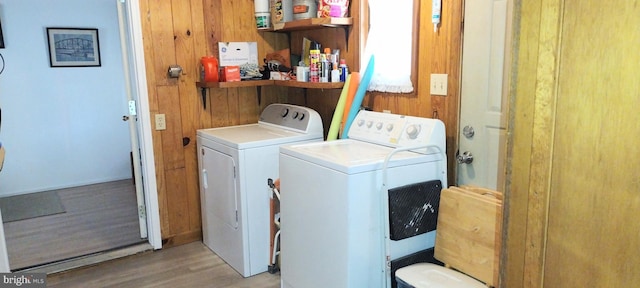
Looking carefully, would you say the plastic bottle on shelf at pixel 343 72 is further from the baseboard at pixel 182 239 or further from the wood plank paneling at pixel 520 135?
the wood plank paneling at pixel 520 135

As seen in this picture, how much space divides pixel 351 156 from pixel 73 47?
400 centimetres

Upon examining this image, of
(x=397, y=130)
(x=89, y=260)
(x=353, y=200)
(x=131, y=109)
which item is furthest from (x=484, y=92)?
(x=89, y=260)

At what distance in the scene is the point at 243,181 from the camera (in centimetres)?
283

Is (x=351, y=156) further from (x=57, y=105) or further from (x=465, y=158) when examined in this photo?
(x=57, y=105)

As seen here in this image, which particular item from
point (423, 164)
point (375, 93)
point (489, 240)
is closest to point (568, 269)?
point (489, 240)

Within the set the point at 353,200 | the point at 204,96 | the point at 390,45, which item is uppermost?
the point at 390,45

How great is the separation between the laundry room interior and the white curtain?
1 centimetres

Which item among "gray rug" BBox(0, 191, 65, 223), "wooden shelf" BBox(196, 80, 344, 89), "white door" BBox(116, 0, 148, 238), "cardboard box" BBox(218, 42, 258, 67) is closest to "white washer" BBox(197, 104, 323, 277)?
"wooden shelf" BBox(196, 80, 344, 89)

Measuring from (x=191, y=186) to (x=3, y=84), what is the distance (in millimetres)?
2605

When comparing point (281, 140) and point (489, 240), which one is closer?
point (489, 240)

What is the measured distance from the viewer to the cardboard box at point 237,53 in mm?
3375

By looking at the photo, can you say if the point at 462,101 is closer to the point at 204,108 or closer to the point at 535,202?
the point at 535,202

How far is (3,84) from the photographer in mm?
4500

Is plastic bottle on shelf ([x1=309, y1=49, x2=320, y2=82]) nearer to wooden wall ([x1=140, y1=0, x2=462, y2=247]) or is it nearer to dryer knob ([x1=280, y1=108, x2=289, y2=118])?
wooden wall ([x1=140, y1=0, x2=462, y2=247])
